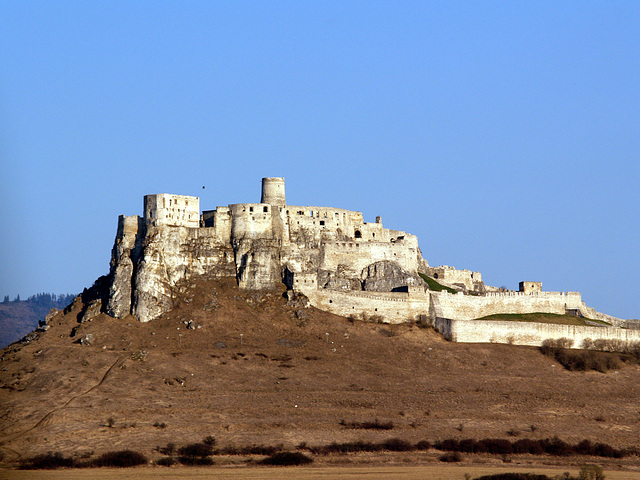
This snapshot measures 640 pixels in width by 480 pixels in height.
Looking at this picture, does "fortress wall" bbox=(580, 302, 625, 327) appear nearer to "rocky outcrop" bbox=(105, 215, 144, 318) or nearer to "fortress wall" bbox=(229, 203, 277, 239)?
"fortress wall" bbox=(229, 203, 277, 239)

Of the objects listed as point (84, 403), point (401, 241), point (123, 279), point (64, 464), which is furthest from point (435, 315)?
point (64, 464)

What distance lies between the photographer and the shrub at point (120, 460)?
65500mm

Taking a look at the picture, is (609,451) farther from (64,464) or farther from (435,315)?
(64,464)

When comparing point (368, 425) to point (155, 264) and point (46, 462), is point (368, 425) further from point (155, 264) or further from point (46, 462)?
point (155, 264)

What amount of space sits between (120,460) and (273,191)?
3946 centimetres

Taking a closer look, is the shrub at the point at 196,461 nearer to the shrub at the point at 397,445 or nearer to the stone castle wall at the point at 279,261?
the shrub at the point at 397,445

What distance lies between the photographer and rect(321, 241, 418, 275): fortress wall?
9938 cm

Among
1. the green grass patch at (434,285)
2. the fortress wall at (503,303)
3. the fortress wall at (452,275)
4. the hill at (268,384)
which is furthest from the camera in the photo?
the fortress wall at (452,275)

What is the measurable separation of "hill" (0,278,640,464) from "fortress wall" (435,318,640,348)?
124cm

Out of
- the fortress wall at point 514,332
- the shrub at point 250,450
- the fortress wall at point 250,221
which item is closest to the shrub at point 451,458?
the shrub at point 250,450

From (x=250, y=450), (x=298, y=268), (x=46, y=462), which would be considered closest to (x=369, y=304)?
(x=298, y=268)

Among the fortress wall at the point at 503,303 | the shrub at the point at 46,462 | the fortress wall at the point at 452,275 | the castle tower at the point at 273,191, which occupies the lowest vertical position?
the shrub at the point at 46,462

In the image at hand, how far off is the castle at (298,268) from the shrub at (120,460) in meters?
24.1

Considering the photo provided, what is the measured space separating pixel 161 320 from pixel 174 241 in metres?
8.32
